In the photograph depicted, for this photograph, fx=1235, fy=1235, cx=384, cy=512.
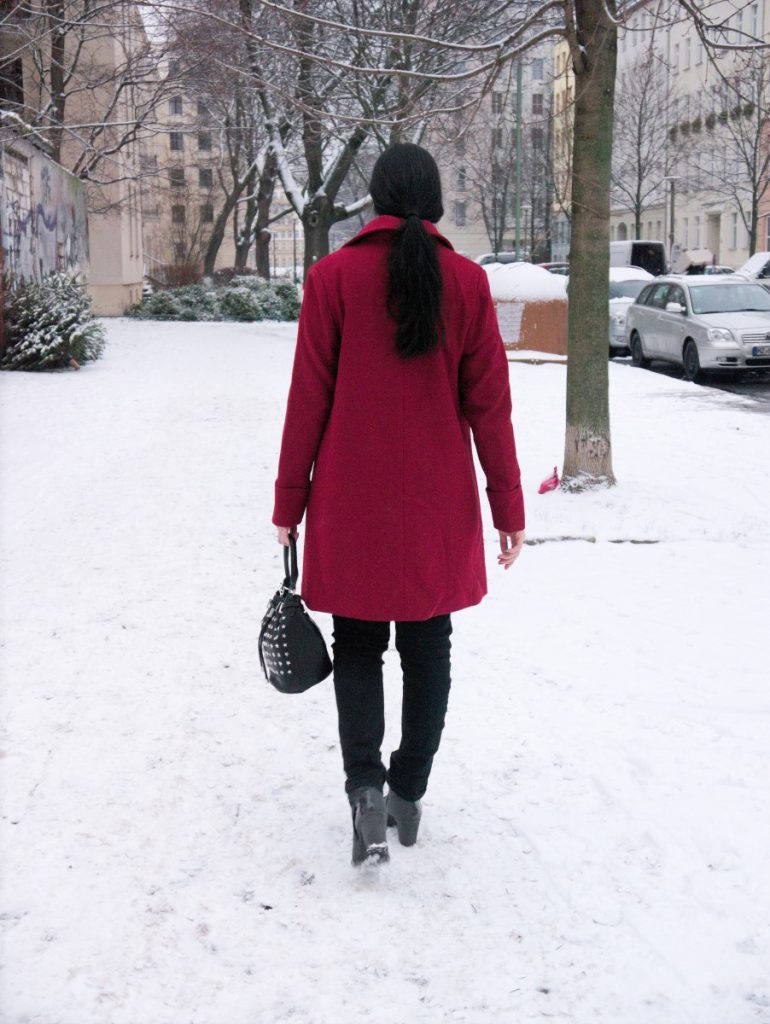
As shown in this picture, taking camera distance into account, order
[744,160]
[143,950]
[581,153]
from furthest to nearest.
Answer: [744,160] < [581,153] < [143,950]

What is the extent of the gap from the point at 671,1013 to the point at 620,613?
3.09m

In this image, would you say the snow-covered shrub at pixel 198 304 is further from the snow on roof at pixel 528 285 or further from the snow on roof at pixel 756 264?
the snow on roof at pixel 756 264

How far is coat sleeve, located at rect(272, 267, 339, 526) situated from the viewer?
9.86 feet

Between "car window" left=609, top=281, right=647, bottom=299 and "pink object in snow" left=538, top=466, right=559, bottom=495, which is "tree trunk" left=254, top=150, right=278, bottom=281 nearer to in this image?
"car window" left=609, top=281, right=647, bottom=299

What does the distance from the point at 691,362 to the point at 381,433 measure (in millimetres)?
15056

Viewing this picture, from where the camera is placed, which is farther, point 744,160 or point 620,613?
point 744,160

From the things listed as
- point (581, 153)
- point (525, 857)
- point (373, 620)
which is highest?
point (581, 153)

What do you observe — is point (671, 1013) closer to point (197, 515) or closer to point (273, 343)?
point (197, 515)

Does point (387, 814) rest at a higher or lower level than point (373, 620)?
lower

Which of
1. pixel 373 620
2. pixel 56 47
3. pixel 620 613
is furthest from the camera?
pixel 56 47

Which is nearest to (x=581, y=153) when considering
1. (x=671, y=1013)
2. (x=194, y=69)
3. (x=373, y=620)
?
(x=373, y=620)

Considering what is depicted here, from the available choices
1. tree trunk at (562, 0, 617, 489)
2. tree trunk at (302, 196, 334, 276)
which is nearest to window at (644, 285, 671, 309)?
tree trunk at (302, 196, 334, 276)

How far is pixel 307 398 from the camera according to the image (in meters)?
3.05

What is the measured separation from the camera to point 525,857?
3350 millimetres
